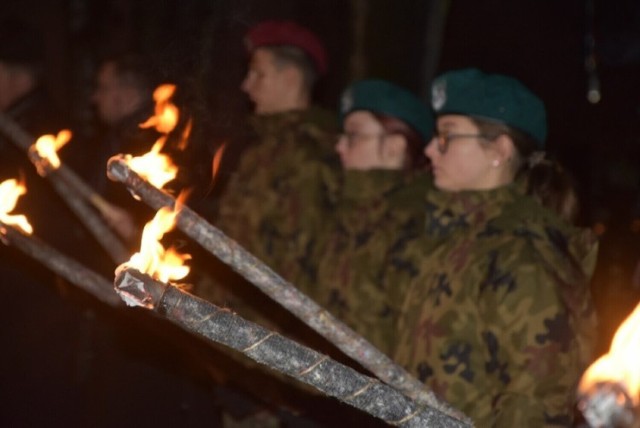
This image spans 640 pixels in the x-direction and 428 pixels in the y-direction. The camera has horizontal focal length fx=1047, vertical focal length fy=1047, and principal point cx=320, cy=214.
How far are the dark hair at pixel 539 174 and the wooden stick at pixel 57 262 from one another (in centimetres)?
170

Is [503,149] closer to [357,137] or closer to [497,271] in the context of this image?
[497,271]

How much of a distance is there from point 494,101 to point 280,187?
1.76 meters

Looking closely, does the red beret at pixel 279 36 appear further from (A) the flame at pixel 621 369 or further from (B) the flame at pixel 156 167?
(A) the flame at pixel 621 369

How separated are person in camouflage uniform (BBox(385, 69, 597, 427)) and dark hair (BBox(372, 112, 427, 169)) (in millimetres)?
932

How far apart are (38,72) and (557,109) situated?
10.6ft

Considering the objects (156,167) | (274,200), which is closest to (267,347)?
(156,167)

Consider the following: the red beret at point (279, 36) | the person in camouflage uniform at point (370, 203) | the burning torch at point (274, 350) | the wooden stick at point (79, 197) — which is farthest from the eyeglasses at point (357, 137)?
the burning torch at point (274, 350)

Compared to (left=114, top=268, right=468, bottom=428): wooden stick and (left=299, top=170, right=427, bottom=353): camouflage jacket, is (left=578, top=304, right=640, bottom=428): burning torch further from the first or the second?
(left=299, top=170, right=427, bottom=353): camouflage jacket

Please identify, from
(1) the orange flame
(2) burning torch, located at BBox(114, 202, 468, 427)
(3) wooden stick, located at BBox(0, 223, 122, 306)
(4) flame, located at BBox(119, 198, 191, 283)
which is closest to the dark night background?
(1) the orange flame

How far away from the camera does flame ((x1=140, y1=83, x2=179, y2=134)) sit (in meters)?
4.39

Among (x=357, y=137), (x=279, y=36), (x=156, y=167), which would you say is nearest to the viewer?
(x=156, y=167)

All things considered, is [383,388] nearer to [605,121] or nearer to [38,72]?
[605,121]

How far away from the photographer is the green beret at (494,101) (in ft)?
14.3

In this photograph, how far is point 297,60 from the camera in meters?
6.13
